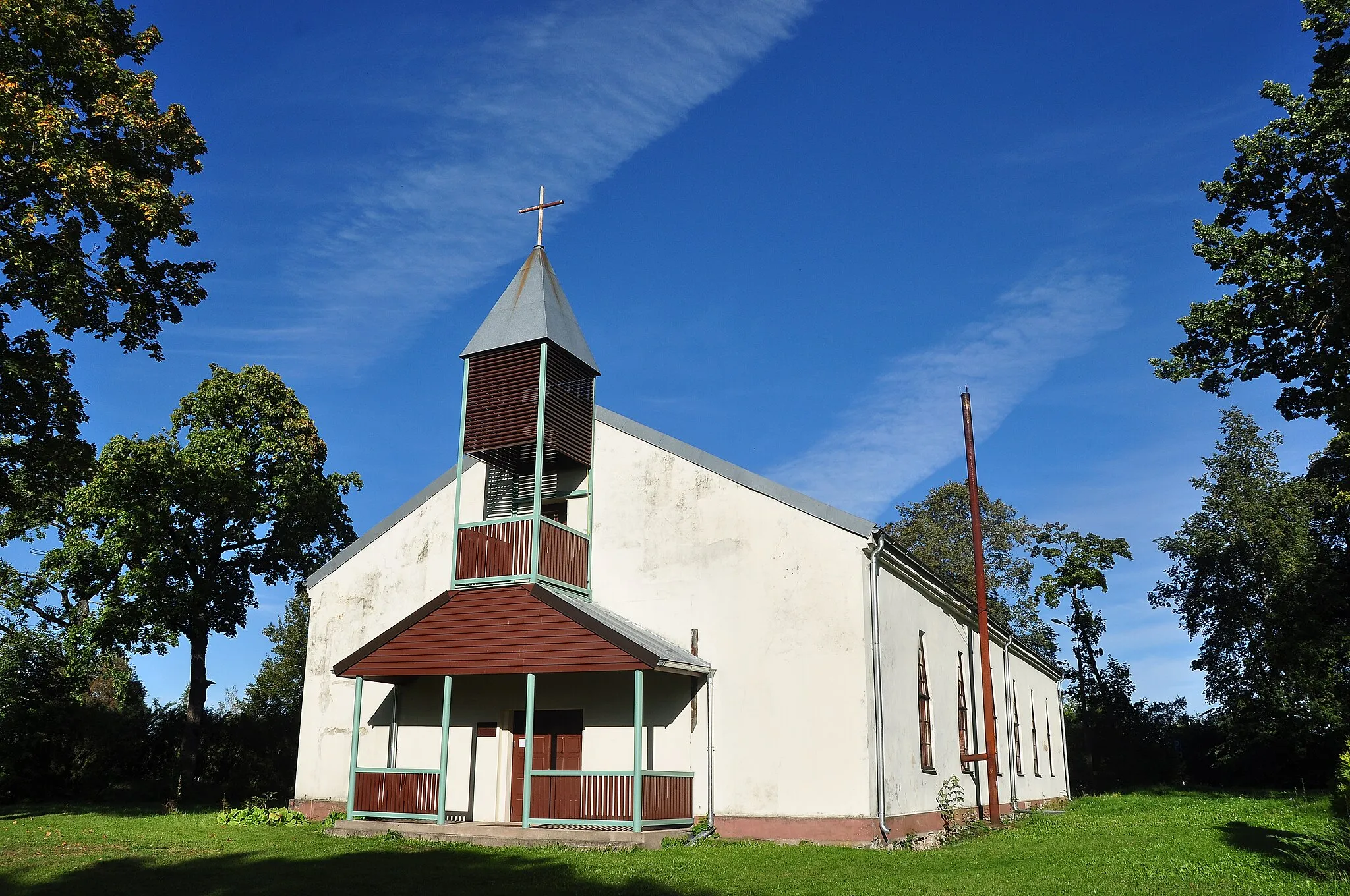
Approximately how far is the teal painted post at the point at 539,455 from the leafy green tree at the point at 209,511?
42.4ft

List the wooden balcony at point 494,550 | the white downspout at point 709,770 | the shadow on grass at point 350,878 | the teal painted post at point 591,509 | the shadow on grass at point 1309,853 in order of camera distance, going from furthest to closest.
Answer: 1. the teal painted post at point 591,509
2. the wooden balcony at point 494,550
3. the white downspout at point 709,770
4. the shadow on grass at point 350,878
5. the shadow on grass at point 1309,853

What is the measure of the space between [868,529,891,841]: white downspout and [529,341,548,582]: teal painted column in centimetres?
619

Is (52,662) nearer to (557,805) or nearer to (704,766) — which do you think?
(557,805)

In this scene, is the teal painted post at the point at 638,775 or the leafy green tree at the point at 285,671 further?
the leafy green tree at the point at 285,671

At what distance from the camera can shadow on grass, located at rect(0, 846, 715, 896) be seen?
11250 mm

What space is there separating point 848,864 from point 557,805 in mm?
5325

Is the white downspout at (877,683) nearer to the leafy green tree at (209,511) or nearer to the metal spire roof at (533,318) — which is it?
the metal spire roof at (533,318)

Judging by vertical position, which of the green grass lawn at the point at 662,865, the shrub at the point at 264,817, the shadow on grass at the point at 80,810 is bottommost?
the shadow on grass at the point at 80,810

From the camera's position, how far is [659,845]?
606 inches

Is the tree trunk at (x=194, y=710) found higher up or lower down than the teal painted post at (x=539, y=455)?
lower down

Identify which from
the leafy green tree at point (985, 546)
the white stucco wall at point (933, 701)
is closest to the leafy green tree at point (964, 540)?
Answer: the leafy green tree at point (985, 546)

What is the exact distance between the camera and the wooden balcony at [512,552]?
1808 centimetres

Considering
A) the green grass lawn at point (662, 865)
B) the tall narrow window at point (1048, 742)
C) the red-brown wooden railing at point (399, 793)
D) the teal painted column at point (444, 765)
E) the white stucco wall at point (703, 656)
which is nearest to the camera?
the green grass lawn at point (662, 865)

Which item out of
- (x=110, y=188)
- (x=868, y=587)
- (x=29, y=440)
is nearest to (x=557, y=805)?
(x=868, y=587)
